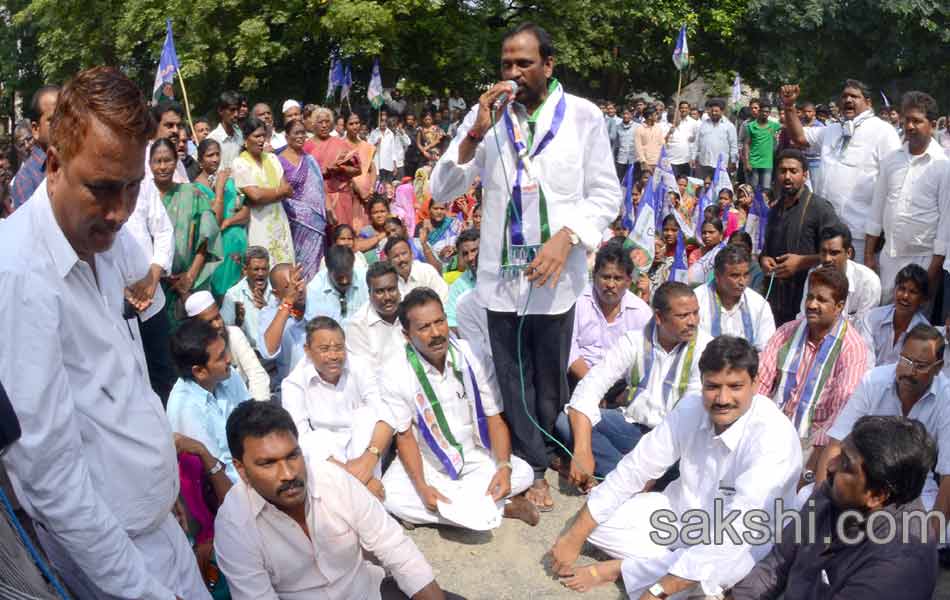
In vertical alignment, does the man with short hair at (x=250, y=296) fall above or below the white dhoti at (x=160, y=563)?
below

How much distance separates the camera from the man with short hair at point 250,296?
559cm

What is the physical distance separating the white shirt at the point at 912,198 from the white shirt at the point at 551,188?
2636 millimetres

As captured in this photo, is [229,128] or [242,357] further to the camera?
[229,128]

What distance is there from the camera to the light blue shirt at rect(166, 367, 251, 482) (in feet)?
12.7

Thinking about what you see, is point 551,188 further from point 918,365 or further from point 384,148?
point 384,148

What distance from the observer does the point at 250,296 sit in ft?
18.6

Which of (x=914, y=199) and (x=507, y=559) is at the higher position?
(x=914, y=199)

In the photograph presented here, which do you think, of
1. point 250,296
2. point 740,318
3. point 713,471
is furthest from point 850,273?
point 250,296

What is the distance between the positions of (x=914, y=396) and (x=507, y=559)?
6.17ft

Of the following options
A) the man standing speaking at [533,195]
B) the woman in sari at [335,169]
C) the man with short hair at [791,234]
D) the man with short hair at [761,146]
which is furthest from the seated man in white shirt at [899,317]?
the man with short hair at [761,146]

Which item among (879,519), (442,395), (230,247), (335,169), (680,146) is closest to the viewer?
(879,519)

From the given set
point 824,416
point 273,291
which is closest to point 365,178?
point 273,291

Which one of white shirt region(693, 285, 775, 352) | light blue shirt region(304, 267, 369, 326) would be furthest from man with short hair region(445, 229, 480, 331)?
white shirt region(693, 285, 775, 352)

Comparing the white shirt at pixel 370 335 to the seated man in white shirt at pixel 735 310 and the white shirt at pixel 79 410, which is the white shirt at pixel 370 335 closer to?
the seated man in white shirt at pixel 735 310
